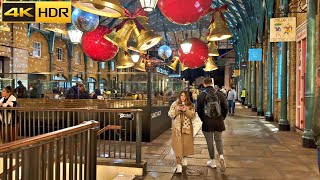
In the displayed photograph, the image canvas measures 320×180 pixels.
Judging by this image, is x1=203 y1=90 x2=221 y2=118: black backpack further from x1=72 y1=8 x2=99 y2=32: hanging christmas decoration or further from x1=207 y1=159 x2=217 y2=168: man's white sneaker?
x1=72 y1=8 x2=99 y2=32: hanging christmas decoration

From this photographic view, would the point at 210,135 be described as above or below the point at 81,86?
below

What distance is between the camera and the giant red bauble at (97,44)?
295 inches

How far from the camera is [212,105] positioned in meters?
6.51

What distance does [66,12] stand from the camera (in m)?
7.77

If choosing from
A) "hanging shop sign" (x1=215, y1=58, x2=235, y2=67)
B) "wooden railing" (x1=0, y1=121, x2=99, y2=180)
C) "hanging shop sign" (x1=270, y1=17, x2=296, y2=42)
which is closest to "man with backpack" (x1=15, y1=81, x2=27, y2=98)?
"wooden railing" (x1=0, y1=121, x2=99, y2=180)

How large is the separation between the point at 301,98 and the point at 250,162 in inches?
206

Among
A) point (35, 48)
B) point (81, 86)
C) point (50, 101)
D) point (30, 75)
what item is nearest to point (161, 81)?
point (81, 86)

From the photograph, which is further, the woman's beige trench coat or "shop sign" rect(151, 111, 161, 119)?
"shop sign" rect(151, 111, 161, 119)

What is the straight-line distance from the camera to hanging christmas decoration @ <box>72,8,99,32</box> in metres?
6.78

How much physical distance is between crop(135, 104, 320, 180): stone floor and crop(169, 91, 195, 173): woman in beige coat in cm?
41

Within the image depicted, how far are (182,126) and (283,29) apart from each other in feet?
19.6

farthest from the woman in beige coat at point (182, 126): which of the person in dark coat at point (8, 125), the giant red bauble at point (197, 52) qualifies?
the person in dark coat at point (8, 125)

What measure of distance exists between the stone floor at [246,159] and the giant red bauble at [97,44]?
2.51 m

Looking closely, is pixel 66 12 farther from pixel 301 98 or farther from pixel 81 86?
pixel 301 98
